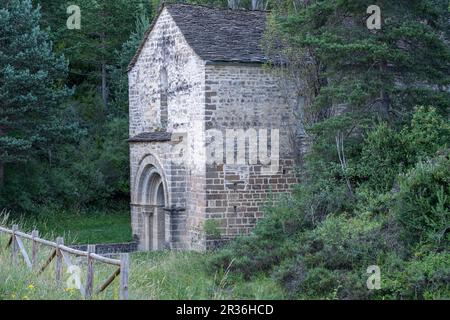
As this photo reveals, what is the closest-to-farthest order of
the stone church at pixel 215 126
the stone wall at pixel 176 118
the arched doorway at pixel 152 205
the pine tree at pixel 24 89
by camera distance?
1. the stone church at pixel 215 126
2. the stone wall at pixel 176 118
3. the arched doorway at pixel 152 205
4. the pine tree at pixel 24 89

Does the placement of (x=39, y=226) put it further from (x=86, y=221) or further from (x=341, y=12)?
(x=341, y=12)

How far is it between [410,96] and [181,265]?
23.2 ft

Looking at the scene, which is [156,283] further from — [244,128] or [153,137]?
[153,137]

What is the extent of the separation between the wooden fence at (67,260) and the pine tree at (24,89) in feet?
30.8

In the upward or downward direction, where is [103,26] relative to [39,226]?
upward

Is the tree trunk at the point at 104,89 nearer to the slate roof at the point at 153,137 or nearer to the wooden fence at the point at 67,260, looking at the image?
the slate roof at the point at 153,137

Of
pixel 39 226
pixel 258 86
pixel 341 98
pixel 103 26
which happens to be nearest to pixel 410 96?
pixel 341 98

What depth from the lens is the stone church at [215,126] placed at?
20.0 metres

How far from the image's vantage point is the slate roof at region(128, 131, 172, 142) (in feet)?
70.0

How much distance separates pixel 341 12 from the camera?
60.1ft

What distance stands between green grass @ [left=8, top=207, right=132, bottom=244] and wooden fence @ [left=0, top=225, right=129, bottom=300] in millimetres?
10506

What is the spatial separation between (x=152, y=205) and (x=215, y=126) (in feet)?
14.3

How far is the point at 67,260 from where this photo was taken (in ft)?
37.7

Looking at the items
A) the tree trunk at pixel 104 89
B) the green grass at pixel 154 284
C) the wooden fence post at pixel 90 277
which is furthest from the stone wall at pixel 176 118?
the wooden fence post at pixel 90 277
